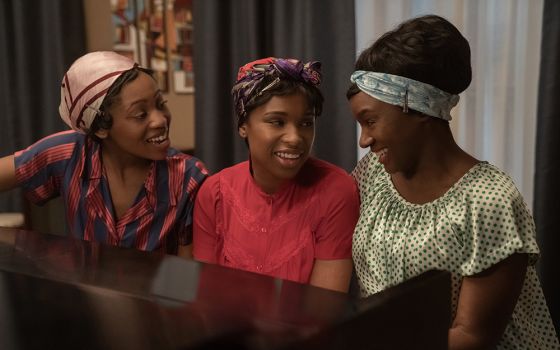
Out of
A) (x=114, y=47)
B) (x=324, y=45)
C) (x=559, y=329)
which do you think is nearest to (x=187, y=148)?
(x=114, y=47)

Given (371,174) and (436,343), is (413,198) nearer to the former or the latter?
(371,174)

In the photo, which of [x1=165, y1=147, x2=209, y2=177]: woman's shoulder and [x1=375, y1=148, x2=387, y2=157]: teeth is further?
[x1=165, y1=147, x2=209, y2=177]: woman's shoulder

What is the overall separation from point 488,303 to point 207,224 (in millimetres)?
723

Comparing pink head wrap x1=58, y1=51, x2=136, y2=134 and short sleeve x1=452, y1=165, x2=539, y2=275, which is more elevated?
pink head wrap x1=58, y1=51, x2=136, y2=134

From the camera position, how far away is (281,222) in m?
1.40

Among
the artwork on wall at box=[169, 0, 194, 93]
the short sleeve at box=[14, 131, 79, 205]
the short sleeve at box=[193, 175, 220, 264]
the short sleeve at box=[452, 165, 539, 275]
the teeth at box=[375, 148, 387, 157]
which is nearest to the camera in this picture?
the short sleeve at box=[452, 165, 539, 275]

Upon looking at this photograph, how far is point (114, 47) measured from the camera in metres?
3.18

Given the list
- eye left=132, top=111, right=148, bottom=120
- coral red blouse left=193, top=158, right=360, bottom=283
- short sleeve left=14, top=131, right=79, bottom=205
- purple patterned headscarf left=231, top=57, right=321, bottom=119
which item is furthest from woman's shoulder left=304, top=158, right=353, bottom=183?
short sleeve left=14, top=131, right=79, bottom=205

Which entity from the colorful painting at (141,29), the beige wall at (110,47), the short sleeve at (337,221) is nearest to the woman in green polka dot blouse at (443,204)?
the short sleeve at (337,221)

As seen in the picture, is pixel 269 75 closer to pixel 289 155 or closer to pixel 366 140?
pixel 289 155

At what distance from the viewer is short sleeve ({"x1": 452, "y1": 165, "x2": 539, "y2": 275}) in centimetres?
105

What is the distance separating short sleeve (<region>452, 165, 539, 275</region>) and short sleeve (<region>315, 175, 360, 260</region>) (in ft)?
1.07

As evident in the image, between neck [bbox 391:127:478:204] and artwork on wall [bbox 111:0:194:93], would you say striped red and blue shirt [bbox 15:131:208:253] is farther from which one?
artwork on wall [bbox 111:0:194:93]

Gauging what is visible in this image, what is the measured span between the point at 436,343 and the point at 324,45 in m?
2.01
